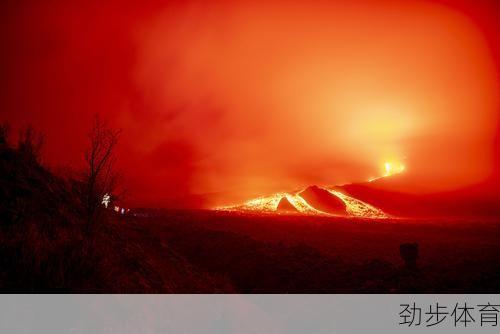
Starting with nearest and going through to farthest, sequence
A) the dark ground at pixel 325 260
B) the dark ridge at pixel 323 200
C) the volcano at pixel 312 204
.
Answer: the dark ground at pixel 325 260 < the volcano at pixel 312 204 < the dark ridge at pixel 323 200

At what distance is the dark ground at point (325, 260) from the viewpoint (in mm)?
14969

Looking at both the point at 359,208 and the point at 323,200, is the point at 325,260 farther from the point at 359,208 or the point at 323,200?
the point at 323,200

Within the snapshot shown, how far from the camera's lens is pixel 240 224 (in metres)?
42.3

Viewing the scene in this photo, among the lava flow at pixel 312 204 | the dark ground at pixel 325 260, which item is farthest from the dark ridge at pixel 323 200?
the dark ground at pixel 325 260

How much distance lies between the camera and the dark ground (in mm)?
14969

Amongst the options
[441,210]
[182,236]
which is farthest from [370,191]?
[182,236]

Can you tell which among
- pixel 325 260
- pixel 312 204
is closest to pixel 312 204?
pixel 312 204

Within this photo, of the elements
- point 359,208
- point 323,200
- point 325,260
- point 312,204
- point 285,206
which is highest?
point 323,200

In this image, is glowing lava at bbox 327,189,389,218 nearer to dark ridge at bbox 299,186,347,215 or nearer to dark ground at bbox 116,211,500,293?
dark ridge at bbox 299,186,347,215

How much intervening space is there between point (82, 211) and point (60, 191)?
144 cm

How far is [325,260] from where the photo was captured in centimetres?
1972

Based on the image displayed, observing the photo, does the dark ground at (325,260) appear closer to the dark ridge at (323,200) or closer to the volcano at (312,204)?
the volcano at (312,204)
